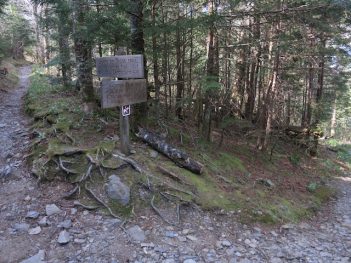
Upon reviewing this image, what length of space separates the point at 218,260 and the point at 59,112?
6.38 meters

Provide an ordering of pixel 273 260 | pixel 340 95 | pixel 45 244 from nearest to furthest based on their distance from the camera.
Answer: pixel 45 244
pixel 273 260
pixel 340 95

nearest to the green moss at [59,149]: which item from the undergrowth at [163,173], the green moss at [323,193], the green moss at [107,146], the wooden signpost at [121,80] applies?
the undergrowth at [163,173]

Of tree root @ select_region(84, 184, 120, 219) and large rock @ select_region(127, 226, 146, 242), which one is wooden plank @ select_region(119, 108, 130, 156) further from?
large rock @ select_region(127, 226, 146, 242)

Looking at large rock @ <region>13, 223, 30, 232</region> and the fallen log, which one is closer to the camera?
large rock @ <region>13, 223, 30, 232</region>

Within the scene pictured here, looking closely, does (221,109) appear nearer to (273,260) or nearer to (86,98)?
(86,98)

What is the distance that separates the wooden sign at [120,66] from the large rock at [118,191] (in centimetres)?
203

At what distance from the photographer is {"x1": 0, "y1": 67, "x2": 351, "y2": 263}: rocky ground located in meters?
4.56

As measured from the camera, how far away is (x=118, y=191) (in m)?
5.59

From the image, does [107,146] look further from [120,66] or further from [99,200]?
[120,66]

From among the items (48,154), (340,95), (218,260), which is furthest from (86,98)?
(340,95)

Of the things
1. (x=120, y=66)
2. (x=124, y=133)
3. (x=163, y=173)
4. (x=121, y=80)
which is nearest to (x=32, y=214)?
(x=124, y=133)

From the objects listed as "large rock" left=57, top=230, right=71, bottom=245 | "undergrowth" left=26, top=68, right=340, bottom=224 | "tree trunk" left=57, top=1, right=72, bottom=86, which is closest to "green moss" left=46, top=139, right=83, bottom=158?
"undergrowth" left=26, top=68, right=340, bottom=224

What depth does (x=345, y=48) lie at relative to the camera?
1222cm

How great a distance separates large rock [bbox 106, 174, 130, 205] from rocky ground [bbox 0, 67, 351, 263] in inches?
15.7
